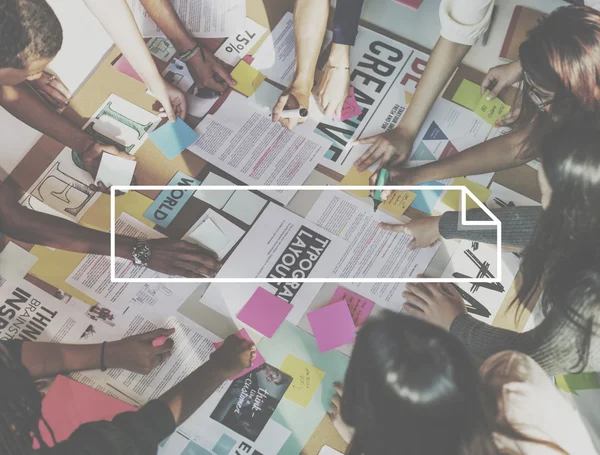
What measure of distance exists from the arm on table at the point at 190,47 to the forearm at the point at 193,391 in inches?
28.1

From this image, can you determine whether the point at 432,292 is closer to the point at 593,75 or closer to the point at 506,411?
the point at 506,411

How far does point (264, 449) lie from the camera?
1.08m

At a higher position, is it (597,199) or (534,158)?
(534,158)

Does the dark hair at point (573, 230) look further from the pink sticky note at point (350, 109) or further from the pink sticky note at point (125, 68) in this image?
the pink sticky note at point (125, 68)

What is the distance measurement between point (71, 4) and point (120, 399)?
3.49ft

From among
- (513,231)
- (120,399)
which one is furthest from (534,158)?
(120,399)

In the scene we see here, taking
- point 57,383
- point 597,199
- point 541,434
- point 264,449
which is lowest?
point 57,383

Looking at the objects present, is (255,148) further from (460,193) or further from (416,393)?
(416,393)

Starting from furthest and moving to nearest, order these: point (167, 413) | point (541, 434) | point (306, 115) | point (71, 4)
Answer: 1. point (71, 4)
2. point (306, 115)
3. point (167, 413)
4. point (541, 434)

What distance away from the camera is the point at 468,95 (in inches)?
51.4

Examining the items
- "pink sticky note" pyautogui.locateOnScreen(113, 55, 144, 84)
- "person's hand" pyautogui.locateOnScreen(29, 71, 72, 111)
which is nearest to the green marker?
"pink sticky note" pyautogui.locateOnScreen(113, 55, 144, 84)

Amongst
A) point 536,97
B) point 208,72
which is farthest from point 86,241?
point 536,97

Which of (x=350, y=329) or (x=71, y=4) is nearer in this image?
(x=350, y=329)

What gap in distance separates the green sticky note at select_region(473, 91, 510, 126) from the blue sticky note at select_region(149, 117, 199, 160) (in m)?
0.74
